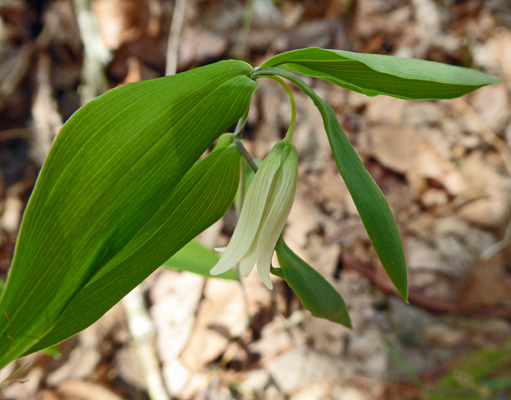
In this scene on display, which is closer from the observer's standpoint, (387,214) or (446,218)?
(387,214)

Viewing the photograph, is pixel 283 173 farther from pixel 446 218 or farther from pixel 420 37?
pixel 420 37

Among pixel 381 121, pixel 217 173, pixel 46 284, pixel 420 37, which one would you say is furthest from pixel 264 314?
pixel 420 37

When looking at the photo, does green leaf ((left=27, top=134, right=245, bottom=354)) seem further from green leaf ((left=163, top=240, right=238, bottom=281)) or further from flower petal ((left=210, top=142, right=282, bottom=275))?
green leaf ((left=163, top=240, right=238, bottom=281))

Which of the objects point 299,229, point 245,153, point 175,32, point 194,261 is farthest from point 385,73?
point 175,32

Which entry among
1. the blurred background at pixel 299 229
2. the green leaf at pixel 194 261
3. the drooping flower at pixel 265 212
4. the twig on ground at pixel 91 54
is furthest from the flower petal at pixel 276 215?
the twig on ground at pixel 91 54

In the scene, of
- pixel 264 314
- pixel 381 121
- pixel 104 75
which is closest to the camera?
pixel 264 314

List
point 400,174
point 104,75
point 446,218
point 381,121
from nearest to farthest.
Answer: point 104,75 → point 446,218 → point 400,174 → point 381,121

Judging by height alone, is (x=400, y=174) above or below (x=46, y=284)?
above

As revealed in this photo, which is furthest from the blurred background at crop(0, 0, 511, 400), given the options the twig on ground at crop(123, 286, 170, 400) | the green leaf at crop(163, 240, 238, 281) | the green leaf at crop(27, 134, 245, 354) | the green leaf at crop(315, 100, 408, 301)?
the green leaf at crop(315, 100, 408, 301)
